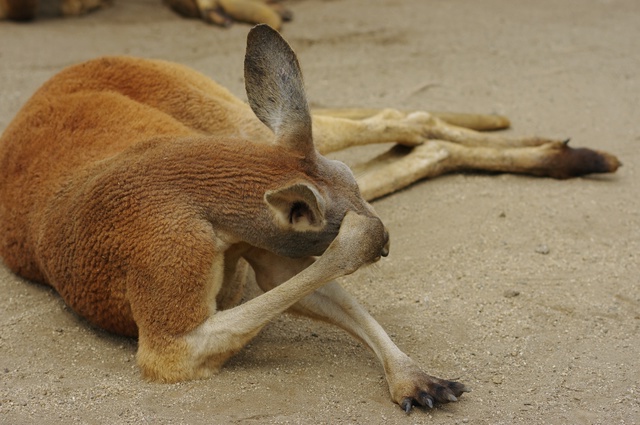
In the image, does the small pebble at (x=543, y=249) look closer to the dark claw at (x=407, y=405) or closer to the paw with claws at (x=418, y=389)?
the paw with claws at (x=418, y=389)

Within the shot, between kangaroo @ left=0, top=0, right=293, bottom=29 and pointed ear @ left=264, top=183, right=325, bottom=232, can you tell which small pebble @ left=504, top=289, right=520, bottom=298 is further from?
kangaroo @ left=0, top=0, right=293, bottom=29

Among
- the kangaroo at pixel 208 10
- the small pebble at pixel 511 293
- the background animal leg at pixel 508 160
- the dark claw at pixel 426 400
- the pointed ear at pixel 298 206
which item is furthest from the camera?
the kangaroo at pixel 208 10

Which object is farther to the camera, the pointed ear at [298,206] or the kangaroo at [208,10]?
the kangaroo at [208,10]

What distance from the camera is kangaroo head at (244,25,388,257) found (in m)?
3.26

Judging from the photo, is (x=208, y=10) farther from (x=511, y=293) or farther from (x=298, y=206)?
(x=298, y=206)

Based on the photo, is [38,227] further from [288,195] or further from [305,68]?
[305,68]

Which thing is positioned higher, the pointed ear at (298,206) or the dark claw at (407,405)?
the pointed ear at (298,206)

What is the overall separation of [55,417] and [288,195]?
3.45ft

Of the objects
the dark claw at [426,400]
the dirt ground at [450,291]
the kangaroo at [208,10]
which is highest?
the dark claw at [426,400]

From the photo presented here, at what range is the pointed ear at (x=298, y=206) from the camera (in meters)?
3.02

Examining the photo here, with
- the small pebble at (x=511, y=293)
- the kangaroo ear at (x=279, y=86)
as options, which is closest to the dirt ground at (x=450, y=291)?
the small pebble at (x=511, y=293)

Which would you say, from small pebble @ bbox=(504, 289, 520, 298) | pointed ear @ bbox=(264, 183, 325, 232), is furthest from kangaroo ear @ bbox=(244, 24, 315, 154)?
small pebble @ bbox=(504, 289, 520, 298)

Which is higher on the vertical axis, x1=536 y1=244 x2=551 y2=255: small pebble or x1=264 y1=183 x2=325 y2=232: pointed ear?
x1=264 y1=183 x2=325 y2=232: pointed ear

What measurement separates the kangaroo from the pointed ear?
16.6 ft
